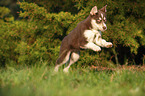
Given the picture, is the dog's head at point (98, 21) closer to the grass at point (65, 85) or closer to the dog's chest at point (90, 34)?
the dog's chest at point (90, 34)

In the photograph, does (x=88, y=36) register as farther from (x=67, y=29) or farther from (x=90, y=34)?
(x=67, y=29)

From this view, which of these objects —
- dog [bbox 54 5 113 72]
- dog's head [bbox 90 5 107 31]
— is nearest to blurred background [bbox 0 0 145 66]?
dog [bbox 54 5 113 72]

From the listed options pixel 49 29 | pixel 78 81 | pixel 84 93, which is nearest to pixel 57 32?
pixel 49 29

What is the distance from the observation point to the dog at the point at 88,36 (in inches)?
189

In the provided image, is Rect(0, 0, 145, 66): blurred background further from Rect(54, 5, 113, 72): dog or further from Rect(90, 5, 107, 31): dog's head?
Rect(90, 5, 107, 31): dog's head

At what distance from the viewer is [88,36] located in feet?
15.9

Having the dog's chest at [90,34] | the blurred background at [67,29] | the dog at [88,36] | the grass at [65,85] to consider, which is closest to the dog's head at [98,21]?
the dog at [88,36]

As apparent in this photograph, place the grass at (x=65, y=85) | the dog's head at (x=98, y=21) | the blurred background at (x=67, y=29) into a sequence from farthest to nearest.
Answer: the blurred background at (x=67, y=29) < the dog's head at (x=98, y=21) < the grass at (x=65, y=85)

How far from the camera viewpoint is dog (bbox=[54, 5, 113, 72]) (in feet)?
15.8

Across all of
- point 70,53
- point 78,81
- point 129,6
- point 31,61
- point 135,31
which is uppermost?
point 129,6

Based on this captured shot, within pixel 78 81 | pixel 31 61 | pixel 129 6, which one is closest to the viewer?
pixel 78 81

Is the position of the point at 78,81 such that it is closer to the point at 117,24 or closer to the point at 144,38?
the point at 117,24

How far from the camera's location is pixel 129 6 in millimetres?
9758

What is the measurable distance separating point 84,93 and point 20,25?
28.7 ft
